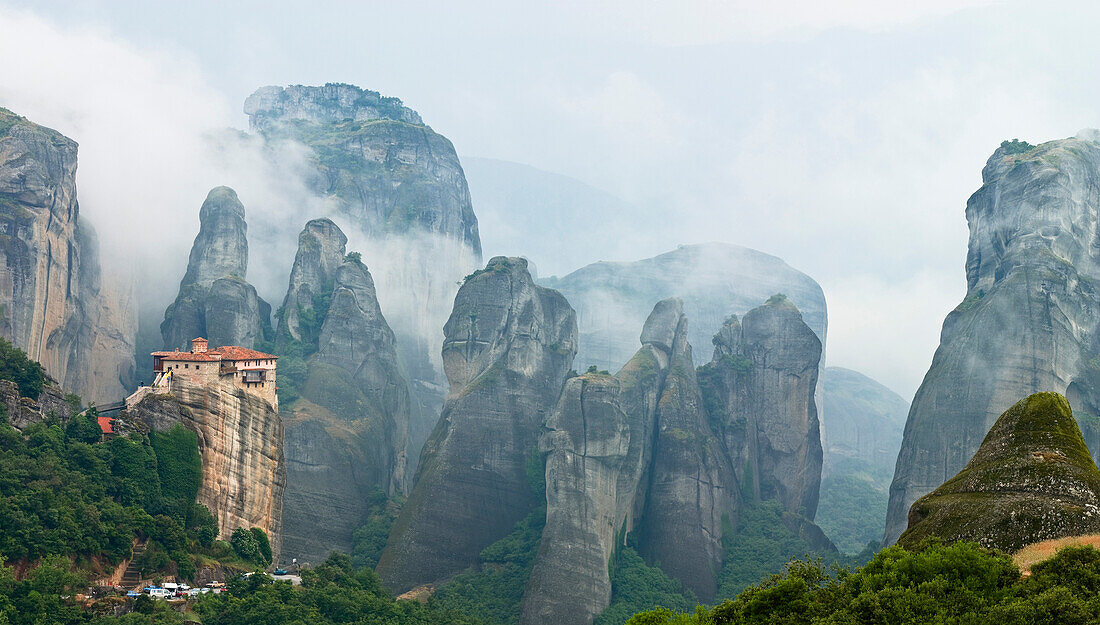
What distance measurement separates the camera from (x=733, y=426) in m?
138

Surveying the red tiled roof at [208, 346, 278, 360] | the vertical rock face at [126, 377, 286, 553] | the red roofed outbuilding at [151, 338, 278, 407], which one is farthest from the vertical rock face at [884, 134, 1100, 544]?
the red tiled roof at [208, 346, 278, 360]

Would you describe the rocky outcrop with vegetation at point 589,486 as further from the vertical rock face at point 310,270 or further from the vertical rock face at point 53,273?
the vertical rock face at point 53,273

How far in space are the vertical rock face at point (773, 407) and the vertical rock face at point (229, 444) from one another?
220ft

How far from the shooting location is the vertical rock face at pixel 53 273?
362ft

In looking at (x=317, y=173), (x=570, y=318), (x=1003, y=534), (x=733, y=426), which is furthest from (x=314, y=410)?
(x=1003, y=534)

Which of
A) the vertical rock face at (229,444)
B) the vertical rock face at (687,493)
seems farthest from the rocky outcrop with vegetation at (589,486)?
the vertical rock face at (229,444)

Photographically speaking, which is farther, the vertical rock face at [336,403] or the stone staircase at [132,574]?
the vertical rock face at [336,403]

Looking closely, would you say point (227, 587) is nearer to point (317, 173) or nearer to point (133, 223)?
point (133, 223)

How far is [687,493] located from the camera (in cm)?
12400

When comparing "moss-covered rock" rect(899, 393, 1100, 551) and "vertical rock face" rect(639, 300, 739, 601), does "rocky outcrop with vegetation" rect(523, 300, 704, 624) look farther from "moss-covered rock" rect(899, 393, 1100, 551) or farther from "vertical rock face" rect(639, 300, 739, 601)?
"moss-covered rock" rect(899, 393, 1100, 551)

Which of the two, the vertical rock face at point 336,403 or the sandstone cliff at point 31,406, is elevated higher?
the vertical rock face at point 336,403

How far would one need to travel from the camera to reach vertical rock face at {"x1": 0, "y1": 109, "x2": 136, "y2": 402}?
110m

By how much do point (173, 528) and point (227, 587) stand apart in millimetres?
5072

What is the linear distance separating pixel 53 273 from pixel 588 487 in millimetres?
56441
